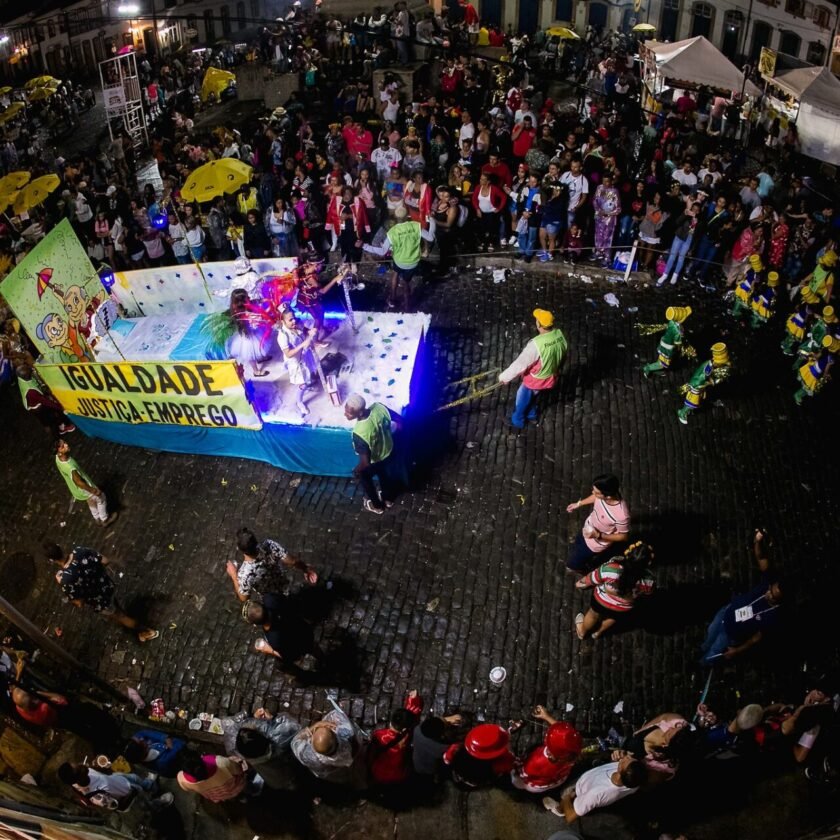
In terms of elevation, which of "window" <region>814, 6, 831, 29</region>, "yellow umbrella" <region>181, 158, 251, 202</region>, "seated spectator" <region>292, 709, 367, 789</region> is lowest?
"seated spectator" <region>292, 709, 367, 789</region>

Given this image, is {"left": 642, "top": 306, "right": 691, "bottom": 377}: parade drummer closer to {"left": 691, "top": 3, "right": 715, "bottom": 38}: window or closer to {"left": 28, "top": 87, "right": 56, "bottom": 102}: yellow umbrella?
{"left": 691, "top": 3, "right": 715, "bottom": 38}: window

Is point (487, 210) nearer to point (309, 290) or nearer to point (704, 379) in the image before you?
point (309, 290)

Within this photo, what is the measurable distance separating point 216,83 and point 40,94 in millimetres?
9406

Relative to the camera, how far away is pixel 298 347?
27.3ft

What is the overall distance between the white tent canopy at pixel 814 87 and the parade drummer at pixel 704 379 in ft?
39.3

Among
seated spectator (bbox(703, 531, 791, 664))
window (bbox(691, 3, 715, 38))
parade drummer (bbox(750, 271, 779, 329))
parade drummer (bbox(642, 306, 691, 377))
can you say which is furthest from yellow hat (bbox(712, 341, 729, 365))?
window (bbox(691, 3, 715, 38))

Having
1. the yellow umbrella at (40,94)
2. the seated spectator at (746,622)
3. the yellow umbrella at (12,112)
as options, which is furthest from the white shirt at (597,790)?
the yellow umbrella at (40,94)

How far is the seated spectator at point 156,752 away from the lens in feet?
18.8

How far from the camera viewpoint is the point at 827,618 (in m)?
7.14

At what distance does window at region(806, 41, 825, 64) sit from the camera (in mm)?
25017

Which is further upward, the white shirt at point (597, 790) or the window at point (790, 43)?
the window at point (790, 43)

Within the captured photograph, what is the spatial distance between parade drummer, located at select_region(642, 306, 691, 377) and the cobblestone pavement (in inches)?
9.8

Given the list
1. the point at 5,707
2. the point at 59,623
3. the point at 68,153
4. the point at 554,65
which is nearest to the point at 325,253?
the point at 59,623

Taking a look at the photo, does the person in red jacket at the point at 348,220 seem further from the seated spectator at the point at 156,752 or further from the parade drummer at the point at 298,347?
the seated spectator at the point at 156,752
